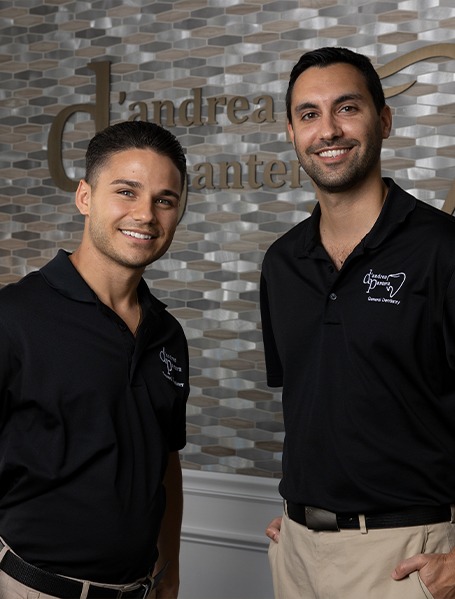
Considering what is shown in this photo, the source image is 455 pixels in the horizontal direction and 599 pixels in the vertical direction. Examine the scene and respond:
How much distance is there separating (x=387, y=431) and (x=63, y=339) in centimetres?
69

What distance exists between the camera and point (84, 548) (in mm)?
1554

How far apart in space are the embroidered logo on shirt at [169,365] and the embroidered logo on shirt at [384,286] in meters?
0.44

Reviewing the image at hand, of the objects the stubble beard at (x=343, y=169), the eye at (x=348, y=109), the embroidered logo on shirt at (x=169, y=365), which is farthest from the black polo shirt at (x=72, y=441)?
the eye at (x=348, y=109)

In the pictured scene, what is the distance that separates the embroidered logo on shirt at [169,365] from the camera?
1788mm

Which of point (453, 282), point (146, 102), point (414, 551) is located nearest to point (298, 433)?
point (414, 551)

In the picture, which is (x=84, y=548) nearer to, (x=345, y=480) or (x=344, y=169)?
(x=345, y=480)

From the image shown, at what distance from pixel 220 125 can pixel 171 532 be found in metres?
1.61

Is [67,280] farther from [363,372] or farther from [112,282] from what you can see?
[363,372]

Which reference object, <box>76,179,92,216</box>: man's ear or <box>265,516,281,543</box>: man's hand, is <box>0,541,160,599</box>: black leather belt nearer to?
<box>265,516,281,543</box>: man's hand

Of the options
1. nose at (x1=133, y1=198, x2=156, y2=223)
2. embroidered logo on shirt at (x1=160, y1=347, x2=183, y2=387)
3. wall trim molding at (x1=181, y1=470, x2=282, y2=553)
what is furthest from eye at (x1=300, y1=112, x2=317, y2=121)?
wall trim molding at (x1=181, y1=470, x2=282, y2=553)

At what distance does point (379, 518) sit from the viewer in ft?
5.74

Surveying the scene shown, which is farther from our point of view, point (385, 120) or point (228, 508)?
point (228, 508)

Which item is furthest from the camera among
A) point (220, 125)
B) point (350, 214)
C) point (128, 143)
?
point (220, 125)

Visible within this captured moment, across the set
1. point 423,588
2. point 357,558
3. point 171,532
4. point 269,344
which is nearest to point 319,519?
point 357,558
